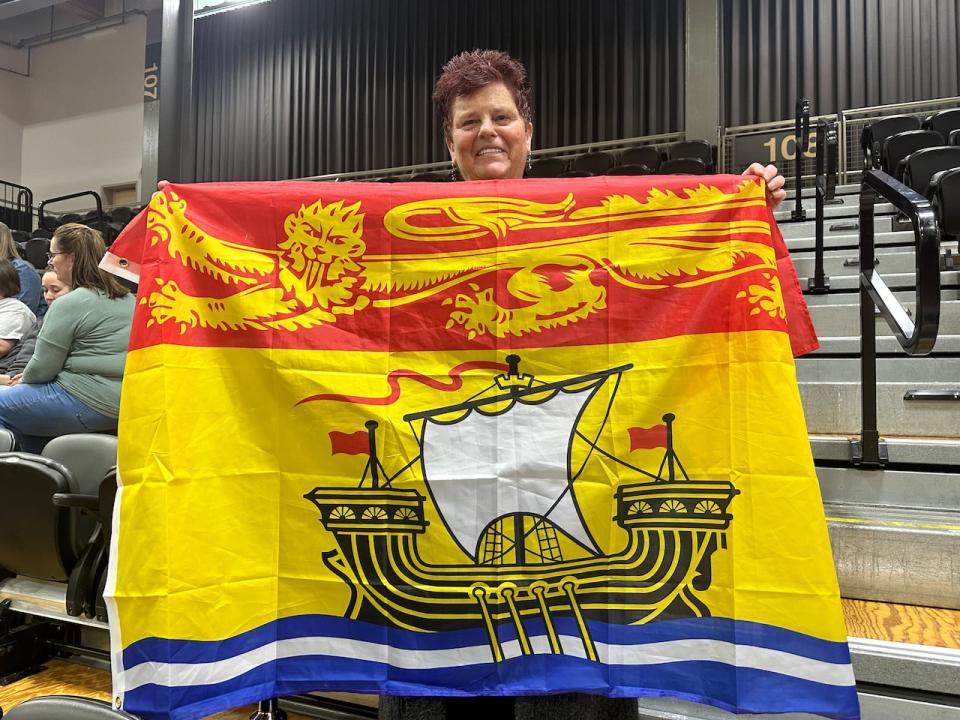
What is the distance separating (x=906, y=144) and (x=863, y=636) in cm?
396

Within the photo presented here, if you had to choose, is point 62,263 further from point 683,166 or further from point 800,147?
point 683,166

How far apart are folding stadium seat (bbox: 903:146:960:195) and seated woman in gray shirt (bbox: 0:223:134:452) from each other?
147 inches

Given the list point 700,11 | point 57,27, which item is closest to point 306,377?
point 700,11

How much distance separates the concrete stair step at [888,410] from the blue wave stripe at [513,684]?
1.53m

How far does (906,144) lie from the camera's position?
453cm

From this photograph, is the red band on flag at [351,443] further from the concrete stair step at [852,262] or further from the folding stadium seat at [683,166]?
the folding stadium seat at [683,166]

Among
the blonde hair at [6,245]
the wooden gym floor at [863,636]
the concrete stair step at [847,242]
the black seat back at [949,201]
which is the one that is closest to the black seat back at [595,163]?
the concrete stair step at [847,242]

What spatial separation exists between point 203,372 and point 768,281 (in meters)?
1.03

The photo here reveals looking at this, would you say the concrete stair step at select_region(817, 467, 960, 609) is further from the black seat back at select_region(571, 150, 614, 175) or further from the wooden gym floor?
the black seat back at select_region(571, 150, 614, 175)

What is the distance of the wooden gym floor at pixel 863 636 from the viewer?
1.62m

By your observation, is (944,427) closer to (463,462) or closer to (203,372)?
(463,462)

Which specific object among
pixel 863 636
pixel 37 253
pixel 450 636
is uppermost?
pixel 37 253

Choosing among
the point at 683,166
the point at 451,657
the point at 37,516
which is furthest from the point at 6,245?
the point at 683,166

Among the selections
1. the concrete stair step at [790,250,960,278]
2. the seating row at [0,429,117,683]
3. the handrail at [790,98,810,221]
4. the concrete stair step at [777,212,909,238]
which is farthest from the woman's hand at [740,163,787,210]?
the handrail at [790,98,810,221]
